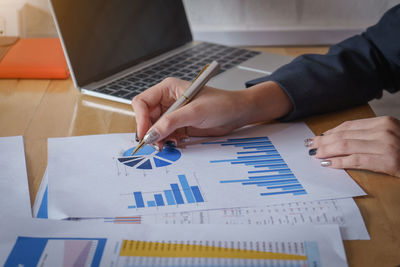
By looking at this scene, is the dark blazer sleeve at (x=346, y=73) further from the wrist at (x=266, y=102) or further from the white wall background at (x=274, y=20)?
the white wall background at (x=274, y=20)

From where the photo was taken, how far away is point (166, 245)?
499 mm

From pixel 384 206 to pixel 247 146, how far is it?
239 millimetres

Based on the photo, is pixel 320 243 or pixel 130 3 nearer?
pixel 320 243

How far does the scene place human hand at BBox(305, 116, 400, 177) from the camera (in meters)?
0.64

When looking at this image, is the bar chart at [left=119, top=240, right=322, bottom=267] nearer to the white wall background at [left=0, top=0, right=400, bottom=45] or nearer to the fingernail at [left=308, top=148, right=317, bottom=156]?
the fingernail at [left=308, top=148, right=317, bottom=156]

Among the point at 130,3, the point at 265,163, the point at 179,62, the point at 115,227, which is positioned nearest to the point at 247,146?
the point at 265,163

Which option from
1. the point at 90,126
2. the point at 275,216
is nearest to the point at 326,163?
the point at 275,216

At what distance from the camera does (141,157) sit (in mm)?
690

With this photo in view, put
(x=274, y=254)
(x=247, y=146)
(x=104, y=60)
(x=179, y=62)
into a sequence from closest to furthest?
(x=274, y=254) < (x=247, y=146) < (x=104, y=60) < (x=179, y=62)

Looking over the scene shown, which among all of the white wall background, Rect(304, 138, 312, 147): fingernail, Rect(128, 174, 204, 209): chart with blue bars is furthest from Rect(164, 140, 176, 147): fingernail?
the white wall background

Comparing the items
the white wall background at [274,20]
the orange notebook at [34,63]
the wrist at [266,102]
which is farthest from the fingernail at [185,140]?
the white wall background at [274,20]

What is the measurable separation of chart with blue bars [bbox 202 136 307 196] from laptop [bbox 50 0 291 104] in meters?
0.22

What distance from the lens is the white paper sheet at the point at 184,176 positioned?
0.58m

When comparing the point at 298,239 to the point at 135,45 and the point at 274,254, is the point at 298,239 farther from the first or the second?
the point at 135,45
